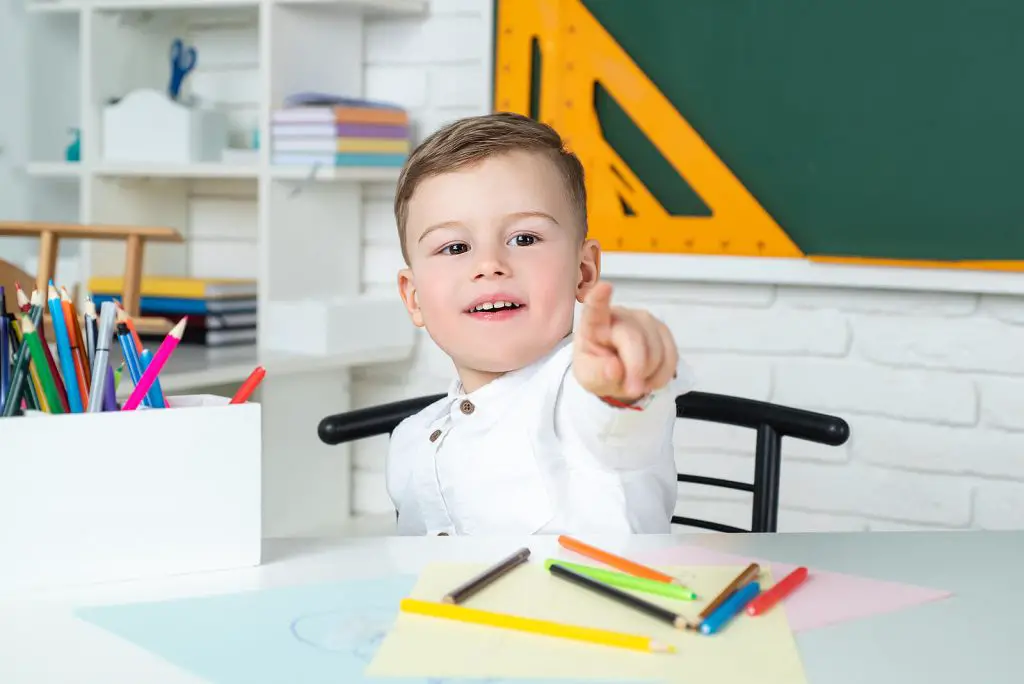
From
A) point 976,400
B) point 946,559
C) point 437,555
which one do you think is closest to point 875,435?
point 976,400

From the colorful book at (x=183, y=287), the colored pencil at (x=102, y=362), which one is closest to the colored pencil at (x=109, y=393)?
the colored pencil at (x=102, y=362)

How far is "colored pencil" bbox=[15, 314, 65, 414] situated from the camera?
2.27ft

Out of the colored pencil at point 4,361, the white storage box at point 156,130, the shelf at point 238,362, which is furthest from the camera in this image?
the white storage box at point 156,130

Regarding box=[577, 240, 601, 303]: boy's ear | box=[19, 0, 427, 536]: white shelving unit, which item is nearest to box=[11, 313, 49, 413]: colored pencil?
box=[577, 240, 601, 303]: boy's ear

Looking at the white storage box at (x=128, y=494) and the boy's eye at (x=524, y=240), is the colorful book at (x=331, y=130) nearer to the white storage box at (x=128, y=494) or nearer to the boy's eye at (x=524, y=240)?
the boy's eye at (x=524, y=240)

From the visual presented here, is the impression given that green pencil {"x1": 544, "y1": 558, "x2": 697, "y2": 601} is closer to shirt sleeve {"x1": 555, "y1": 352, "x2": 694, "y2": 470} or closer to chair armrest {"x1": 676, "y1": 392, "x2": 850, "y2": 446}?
shirt sleeve {"x1": 555, "y1": 352, "x2": 694, "y2": 470}

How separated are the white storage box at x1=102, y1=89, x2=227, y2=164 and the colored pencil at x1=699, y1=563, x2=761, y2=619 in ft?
5.77

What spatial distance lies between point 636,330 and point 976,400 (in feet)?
4.62

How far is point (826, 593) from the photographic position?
73cm

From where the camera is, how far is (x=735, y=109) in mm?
2006

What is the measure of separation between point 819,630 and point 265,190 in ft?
5.49

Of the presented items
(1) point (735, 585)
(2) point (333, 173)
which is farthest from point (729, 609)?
(2) point (333, 173)

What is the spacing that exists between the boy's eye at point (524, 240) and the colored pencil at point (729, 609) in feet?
1.39

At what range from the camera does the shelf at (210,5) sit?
2.16 m
